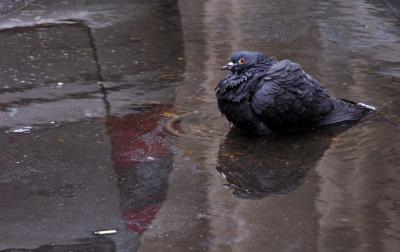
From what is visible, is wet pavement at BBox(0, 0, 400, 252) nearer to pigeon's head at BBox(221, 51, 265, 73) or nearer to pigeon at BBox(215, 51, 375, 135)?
pigeon at BBox(215, 51, 375, 135)

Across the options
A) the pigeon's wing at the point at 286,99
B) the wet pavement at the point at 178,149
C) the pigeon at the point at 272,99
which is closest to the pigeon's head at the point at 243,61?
the pigeon at the point at 272,99

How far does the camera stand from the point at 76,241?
13.2 ft

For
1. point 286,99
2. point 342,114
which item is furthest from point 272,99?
point 342,114

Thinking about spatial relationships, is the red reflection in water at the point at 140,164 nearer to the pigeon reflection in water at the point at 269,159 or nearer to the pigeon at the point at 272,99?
the pigeon reflection in water at the point at 269,159

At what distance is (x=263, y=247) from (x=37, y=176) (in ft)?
5.64

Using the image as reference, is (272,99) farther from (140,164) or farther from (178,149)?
(140,164)

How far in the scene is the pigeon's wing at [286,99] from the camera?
541 centimetres

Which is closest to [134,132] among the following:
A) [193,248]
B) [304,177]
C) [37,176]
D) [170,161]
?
[170,161]

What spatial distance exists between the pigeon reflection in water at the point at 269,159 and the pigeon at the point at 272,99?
9 centimetres

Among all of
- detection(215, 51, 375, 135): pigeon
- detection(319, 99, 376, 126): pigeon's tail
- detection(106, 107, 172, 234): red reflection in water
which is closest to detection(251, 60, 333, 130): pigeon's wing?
detection(215, 51, 375, 135): pigeon

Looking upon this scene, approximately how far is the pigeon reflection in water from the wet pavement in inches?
0.5

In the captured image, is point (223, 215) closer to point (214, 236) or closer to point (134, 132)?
point (214, 236)

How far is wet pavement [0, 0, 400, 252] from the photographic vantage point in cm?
416

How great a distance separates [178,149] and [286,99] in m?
0.86
